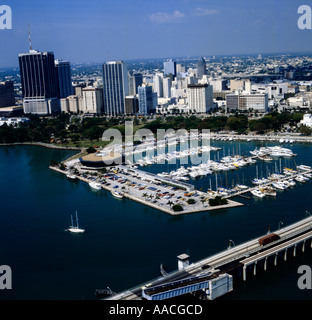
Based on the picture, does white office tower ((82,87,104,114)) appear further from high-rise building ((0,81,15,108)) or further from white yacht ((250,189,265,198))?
white yacht ((250,189,265,198))

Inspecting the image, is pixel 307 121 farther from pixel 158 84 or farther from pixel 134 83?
pixel 134 83

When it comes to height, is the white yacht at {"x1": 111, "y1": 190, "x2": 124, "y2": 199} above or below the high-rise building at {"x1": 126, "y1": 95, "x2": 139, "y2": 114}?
below

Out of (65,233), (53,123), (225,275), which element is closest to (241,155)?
(65,233)

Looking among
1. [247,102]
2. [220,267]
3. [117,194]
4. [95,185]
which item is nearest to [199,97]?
[247,102]

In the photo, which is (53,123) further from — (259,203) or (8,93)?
(259,203)

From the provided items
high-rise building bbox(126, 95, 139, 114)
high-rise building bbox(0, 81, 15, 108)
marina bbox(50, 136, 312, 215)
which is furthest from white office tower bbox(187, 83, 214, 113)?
high-rise building bbox(0, 81, 15, 108)

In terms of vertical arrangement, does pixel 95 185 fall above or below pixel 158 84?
below
